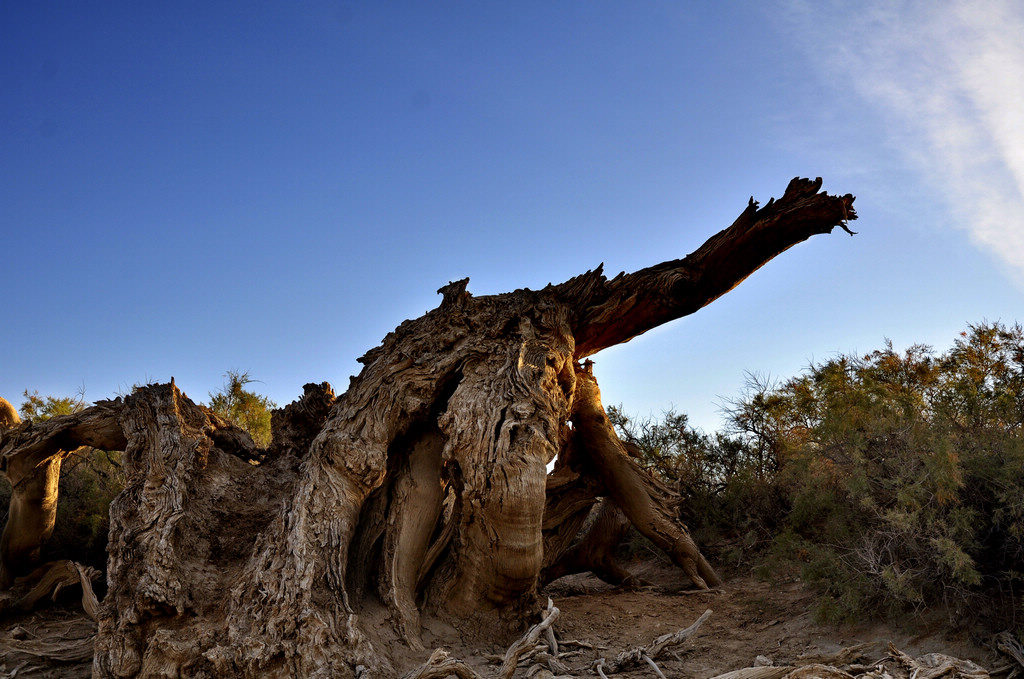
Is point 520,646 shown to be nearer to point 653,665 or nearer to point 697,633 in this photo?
point 653,665

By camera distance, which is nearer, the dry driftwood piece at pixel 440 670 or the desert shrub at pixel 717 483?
the dry driftwood piece at pixel 440 670

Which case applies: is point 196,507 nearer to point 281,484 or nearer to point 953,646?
point 281,484

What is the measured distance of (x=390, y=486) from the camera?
6.27m

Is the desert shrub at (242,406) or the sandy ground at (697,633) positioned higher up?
the desert shrub at (242,406)

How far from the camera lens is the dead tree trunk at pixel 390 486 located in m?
4.83

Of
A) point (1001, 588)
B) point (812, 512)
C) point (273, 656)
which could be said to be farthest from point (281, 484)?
point (1001, 588)

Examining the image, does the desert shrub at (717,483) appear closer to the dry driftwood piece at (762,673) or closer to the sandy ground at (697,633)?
the sandy ground at (697,633)

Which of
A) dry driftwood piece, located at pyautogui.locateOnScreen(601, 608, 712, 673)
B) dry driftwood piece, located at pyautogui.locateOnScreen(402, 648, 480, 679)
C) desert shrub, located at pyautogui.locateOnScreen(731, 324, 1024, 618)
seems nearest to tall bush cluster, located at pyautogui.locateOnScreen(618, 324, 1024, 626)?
desert shrub, located at pyautogui.locateOnScreen(731, 324, 1024, 618)

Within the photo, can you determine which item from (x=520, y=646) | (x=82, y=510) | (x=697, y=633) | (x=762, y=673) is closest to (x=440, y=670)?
(x=520, y=646)

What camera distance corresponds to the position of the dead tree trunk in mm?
4828

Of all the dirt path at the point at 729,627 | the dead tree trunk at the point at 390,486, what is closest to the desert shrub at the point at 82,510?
the dead tree trunk at the point at 390,486

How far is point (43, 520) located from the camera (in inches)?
310

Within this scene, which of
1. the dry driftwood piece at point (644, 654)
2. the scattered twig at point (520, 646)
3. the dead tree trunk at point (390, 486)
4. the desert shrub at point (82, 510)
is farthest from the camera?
the desert shrub at point (82, 510)

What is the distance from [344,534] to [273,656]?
108cm
